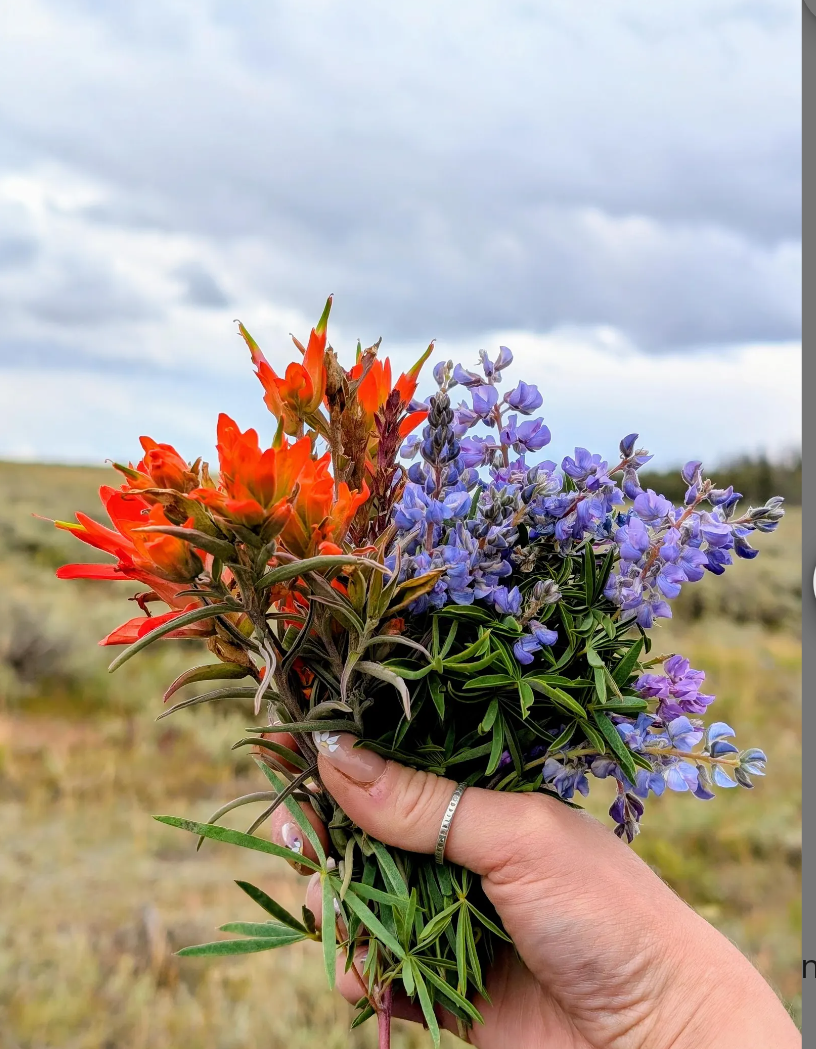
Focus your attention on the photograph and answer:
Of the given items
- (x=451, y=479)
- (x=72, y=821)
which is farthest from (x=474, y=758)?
(x=72, y=821)

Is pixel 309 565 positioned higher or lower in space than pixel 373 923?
higher

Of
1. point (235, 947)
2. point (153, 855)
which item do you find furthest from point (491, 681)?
point (153, 855)

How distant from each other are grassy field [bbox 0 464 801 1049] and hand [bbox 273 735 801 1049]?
1.69m

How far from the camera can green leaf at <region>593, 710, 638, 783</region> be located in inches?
32.9

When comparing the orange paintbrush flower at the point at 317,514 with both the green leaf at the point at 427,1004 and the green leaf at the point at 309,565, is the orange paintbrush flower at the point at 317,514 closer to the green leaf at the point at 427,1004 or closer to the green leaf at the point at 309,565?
the green leaf at the point at 309,565

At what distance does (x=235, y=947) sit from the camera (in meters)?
0.83

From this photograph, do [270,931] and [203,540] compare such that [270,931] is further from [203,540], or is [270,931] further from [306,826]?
[203,540]

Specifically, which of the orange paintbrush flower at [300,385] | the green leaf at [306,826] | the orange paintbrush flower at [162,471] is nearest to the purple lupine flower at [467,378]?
the orange paintbrush flower at [300,385]

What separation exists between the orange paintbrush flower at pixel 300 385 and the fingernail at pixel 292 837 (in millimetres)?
485

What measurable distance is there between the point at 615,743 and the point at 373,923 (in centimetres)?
31

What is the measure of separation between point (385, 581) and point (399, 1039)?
2.23m

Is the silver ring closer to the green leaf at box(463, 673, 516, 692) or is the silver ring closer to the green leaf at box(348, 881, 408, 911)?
the green leaf at box(348, 881, 408, 911)

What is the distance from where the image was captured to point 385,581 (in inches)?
32.8

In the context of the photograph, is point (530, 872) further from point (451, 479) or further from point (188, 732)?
point (188, 732)
